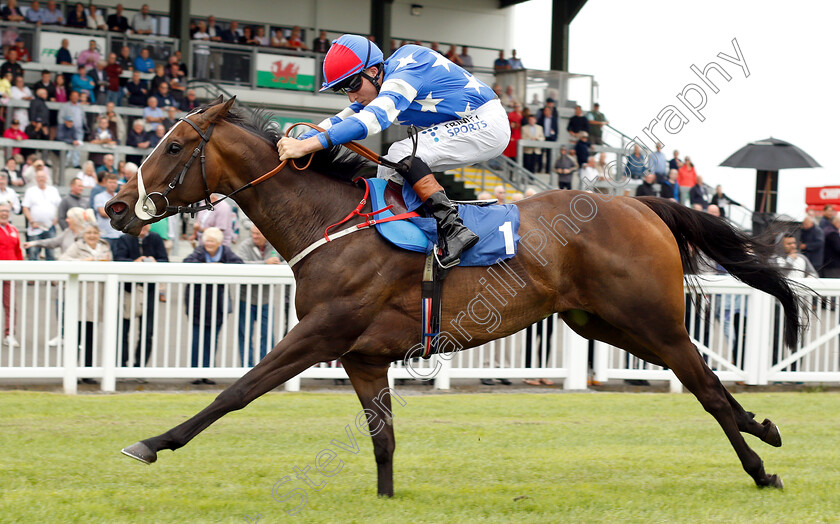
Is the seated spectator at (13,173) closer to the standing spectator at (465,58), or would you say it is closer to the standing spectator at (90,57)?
the standing spectator at (90,57)

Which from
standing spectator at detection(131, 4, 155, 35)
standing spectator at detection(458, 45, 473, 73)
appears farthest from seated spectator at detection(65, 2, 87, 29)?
standing spectator at detection(458, 45, 473, 73)

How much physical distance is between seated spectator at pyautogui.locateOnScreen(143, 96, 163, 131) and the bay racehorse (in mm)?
9765

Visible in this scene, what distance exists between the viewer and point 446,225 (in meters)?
4.29

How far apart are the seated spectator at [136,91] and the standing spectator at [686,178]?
912 cm

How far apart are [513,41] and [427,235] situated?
20.2 metres

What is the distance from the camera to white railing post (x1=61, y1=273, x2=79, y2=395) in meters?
7.46

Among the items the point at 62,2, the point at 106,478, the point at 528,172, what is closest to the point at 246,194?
the point at 106,478

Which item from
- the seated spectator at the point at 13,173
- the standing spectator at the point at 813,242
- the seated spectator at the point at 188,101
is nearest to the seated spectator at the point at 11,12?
the seated spectator at the point at 188,101

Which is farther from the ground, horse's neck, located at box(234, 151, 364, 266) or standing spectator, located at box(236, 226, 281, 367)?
horse's neck, located at box(234, 151, 364, 266)

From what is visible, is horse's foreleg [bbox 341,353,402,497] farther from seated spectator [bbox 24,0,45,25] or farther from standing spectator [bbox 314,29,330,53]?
standing spectator [bbox 314,29,330,53]

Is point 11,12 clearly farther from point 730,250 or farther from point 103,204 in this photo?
point 730,250

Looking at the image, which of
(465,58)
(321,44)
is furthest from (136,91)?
(465,58)

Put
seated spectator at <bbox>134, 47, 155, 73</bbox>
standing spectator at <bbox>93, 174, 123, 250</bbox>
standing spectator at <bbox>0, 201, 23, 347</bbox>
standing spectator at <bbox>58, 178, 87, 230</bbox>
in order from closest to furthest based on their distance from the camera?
standing spectator at <bbox>0, 201, 23, 347</bbox> < standing spectator at <bbox>93, 174, 123, 250</bbox> < standing spectator at <bbox>58, 178, 87, 230</bbox> < seated spectator at <bbox>134, 47, 155, 73</bbox>

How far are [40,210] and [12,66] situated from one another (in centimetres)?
440
